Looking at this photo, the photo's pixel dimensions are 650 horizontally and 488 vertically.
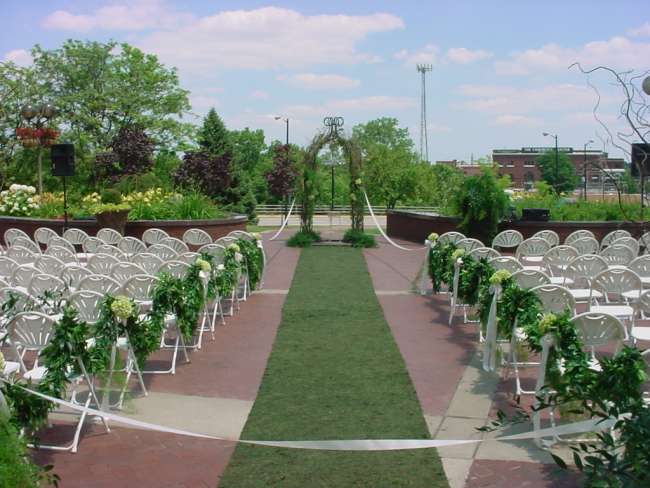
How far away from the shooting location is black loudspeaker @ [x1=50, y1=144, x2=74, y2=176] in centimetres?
1627

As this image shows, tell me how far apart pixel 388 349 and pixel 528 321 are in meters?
2.24

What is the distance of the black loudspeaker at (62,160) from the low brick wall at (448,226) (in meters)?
9.17

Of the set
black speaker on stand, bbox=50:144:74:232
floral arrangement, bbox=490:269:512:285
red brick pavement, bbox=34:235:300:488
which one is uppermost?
black speaker on stand, bbox=50:144:74:232

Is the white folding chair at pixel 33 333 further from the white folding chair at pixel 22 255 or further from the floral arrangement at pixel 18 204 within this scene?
the floral arrangement at pixel 18 204

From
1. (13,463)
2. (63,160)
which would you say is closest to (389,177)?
(63,160)

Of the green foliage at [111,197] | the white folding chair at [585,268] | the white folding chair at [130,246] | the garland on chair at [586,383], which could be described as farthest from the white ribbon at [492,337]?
the green foliage at [111,197]

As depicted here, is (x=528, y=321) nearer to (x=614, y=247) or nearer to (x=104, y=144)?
(x=614, y=247)

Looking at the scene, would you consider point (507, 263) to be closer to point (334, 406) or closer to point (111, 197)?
point (334, 406)

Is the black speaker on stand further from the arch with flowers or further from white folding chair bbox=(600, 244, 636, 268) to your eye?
white folding chair bbox=(600, 244, 636, 268)

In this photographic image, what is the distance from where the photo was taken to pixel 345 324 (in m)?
9.37

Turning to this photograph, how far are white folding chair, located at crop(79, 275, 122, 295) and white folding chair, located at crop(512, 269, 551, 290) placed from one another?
3.93 meters

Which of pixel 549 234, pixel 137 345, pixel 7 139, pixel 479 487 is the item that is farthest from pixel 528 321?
pixel 7 139

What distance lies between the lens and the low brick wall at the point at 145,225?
57.3 feet

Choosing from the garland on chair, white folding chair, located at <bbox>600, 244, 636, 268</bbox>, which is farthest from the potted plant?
white folding chair, located at <bbox>600, 244, 636, 268</bbox>
